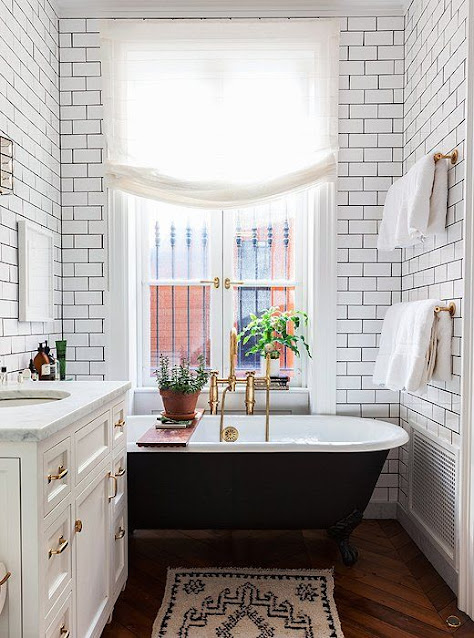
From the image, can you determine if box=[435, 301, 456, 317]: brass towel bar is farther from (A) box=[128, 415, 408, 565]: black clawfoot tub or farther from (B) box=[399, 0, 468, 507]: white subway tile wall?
(A) box=[128, 415, 408, 565]: black clawfoot tub

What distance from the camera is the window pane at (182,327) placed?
11.7 ft

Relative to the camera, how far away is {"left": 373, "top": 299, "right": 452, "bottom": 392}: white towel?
250cm

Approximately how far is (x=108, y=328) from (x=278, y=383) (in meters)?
1.10

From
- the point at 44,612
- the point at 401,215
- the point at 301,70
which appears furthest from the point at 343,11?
the point at 44,612

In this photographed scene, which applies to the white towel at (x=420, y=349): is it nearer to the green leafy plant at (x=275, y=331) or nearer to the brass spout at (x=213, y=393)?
the green leafy plant at (x=275, y=331)

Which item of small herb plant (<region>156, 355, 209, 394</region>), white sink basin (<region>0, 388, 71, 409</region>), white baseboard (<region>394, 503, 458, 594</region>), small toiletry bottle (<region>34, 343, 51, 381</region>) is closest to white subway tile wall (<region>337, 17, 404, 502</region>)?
white baseboard (<region>394, 503, 458, 594</region>)

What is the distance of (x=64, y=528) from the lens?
1602 mm

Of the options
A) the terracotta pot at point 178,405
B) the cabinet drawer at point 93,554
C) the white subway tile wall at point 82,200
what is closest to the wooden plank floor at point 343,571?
the cabinet drawer at point 93,554

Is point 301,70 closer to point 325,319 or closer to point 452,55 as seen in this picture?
point 452,55

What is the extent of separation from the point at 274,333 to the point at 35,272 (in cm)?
146

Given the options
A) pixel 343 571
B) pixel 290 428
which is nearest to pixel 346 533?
pixel 343 571

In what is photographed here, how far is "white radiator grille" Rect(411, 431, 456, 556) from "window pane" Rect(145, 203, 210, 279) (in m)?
1.71

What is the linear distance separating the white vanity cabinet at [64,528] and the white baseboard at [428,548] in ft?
4.87

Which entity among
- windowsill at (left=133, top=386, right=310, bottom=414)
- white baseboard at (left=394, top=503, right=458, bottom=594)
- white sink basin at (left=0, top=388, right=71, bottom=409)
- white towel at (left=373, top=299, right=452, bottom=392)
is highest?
white towel at (left=373, top=299, right=452, bottom=392)
